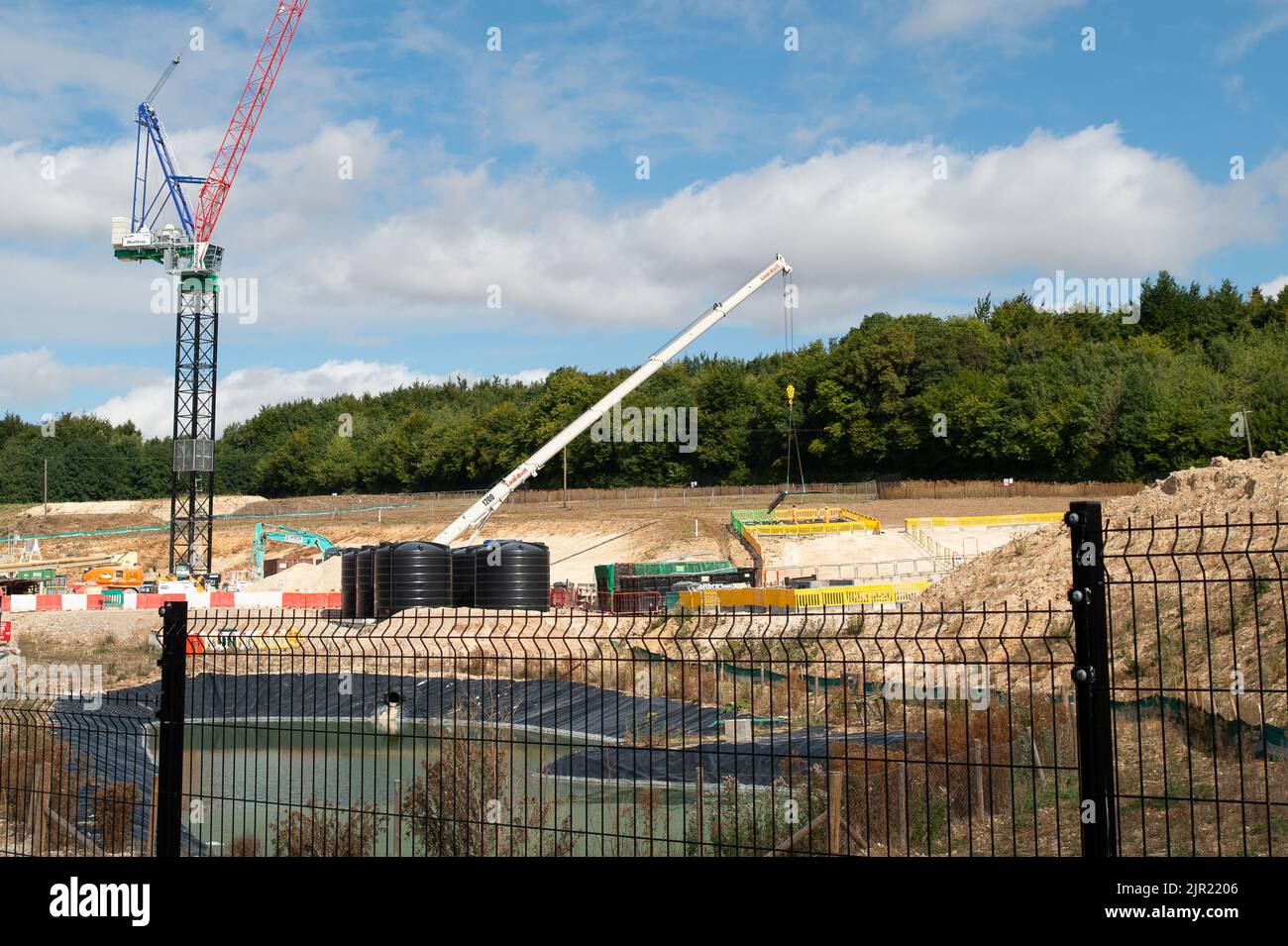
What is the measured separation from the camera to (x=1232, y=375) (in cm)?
7744

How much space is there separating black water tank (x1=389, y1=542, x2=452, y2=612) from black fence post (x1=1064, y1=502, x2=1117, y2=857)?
101 ft

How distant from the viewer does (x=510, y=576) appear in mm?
34844

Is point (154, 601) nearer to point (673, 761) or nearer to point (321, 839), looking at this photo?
point (673, 761)

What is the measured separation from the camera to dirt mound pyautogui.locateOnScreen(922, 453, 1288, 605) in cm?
2219

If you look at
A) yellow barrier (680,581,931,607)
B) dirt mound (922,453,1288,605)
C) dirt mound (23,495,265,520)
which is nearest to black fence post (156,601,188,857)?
dirt mound (922,453,1288,605)

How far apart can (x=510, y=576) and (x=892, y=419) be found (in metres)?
57.3

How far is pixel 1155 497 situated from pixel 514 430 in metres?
81.1

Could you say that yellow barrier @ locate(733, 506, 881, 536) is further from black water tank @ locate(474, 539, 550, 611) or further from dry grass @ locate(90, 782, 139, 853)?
dry grass @ locate(90, 782, 139, 853)

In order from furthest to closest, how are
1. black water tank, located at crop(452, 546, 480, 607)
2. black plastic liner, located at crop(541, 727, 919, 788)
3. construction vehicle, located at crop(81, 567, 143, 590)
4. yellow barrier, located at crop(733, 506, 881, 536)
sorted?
yellow barrier, located at crop(733, 506, 881, 536), construction vehicle, located at crop(81, 567, 143, 590), black water tank, located at crop(452, 546, 480, 607), black plastic liner, located at crop(541, 727, 919, 788)

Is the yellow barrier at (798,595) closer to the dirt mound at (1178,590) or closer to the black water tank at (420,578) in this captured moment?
the dirt mound at (1178,590)

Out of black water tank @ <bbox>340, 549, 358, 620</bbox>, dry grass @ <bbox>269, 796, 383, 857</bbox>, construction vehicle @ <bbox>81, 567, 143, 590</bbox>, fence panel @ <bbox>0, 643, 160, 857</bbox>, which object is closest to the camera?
dry grass @ <bbox>269, 796, 383, 857</bbox>
